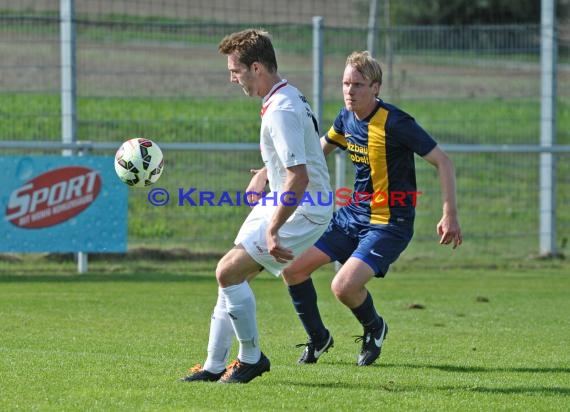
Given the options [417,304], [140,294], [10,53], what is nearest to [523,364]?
[417,304]

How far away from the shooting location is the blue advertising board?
1255 centimetres

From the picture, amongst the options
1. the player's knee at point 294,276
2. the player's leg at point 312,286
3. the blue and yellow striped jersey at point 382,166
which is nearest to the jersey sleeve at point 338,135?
the blue and yellow striped jersey at point 382,166

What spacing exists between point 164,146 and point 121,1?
291 cm

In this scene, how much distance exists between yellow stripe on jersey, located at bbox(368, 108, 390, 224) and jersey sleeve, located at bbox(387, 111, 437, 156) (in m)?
0.09

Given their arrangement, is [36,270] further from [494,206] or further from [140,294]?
[494,206]

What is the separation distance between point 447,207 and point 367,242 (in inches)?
40.2

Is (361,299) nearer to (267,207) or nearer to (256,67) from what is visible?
(267,207)

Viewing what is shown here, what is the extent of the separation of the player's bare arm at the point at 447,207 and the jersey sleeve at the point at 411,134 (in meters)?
0.16

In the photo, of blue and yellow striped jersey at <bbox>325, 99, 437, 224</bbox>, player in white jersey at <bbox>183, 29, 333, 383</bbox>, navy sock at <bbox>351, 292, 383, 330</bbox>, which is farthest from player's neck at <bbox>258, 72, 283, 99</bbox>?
navy sock at <bbox>351, 292, 383, 330</bbox>

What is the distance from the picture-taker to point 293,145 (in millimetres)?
6191

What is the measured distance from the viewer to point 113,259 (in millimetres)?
13867

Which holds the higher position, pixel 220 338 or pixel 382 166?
pixel 382 166

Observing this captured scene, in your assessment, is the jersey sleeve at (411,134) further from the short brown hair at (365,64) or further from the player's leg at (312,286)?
the player's leg at (312,286)

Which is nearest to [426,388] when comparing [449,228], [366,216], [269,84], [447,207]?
[449,228]
